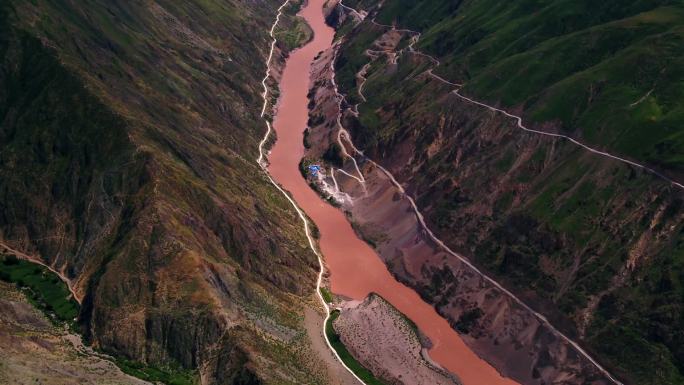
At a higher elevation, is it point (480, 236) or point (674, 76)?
point (674, 76)

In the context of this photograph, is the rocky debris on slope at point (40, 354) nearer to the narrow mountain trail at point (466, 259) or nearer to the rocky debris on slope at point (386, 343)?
the rocky debris on slope at point (386, 343)

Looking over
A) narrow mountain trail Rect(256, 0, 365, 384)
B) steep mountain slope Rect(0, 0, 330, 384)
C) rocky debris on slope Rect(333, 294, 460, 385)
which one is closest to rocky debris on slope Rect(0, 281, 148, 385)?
steep mountain slope Rect(0, 0, 330, 384)

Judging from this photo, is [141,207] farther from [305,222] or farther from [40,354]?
[305,222]

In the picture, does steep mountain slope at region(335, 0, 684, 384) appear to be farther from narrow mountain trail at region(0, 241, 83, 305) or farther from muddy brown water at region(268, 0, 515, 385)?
narrow mountain trail at region(0, 241, 83, 305)

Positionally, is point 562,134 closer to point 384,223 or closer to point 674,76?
point 674,76

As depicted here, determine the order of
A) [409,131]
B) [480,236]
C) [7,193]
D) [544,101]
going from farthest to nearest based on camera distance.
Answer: [409,131] → [544,101] → [480,236] → [7,193]

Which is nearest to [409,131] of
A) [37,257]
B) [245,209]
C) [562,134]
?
[562,134]
